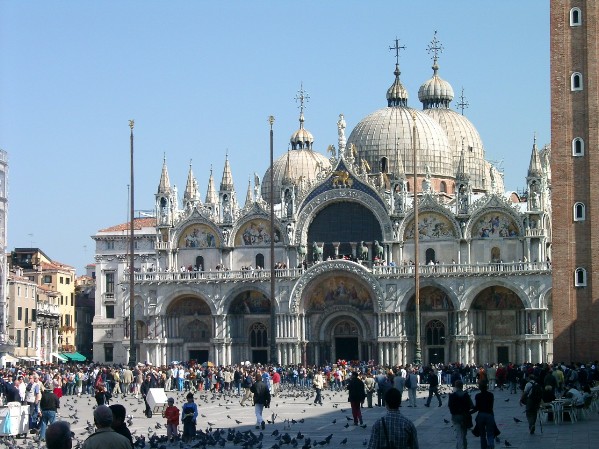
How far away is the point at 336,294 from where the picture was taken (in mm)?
82875

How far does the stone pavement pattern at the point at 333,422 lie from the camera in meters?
31.8

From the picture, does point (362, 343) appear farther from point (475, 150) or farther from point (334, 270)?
point (475, 150)

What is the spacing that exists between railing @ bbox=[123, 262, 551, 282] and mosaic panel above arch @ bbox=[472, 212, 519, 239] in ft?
8.56

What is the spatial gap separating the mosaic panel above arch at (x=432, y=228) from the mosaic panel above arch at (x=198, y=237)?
1274cm

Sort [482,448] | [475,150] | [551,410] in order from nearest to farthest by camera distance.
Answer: [482,448]
[551,410]
[475,150]

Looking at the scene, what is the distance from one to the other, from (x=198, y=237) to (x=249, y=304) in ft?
18.7

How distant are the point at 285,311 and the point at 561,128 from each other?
26.2m

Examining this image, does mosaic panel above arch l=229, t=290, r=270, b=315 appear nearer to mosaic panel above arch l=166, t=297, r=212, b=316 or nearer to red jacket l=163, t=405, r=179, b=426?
mosaic panel above arch l=166, t=297, r=212, b=316

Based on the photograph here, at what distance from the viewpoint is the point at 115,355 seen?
106 metres

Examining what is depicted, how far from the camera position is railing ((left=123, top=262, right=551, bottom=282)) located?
77.6 metres

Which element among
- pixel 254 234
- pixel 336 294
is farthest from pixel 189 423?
pixel 254 234

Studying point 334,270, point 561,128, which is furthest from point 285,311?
point 561,128

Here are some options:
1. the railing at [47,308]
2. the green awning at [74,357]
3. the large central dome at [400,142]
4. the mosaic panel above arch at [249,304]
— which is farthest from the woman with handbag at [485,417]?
the green awning at [74,357]

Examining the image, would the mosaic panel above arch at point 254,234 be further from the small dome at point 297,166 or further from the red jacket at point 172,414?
the red jacket at point 172,414
